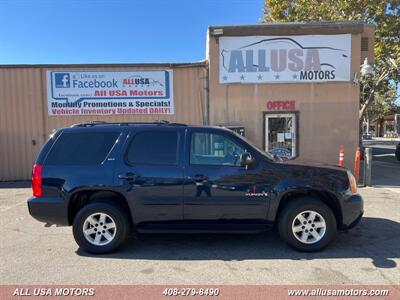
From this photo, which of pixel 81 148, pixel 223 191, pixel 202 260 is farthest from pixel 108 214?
pixel 223 191

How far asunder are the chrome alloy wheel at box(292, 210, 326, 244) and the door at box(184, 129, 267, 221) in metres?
0.51

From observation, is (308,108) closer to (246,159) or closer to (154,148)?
(246,159)

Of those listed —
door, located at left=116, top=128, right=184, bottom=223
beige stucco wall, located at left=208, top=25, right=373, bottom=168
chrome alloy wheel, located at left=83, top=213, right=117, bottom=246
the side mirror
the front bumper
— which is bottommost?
chrome alloy wheel, located at left=83, top=213, right=117, bottom=246

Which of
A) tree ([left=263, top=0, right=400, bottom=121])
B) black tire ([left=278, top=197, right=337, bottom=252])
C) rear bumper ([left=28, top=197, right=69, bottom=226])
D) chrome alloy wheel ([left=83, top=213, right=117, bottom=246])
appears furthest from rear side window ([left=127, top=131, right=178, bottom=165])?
tree ([left=263, top=0, right=400, bottom=121])

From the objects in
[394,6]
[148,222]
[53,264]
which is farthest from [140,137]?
[394,6]

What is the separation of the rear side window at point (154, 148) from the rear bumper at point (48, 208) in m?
1.15

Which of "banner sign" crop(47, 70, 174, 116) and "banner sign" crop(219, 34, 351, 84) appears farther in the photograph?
"banner sign" crop(47, 70, 174, 116)

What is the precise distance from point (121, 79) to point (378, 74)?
17760 millimetres

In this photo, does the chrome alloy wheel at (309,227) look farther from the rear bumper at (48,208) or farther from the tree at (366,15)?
the tree at (366,15)

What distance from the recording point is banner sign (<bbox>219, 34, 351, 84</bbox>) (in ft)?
35.8

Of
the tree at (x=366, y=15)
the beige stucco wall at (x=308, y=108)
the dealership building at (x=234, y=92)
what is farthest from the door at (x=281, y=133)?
the tree at (x=366, y=15)

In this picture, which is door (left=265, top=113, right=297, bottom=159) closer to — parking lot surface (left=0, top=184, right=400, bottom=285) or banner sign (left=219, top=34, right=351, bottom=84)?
banner sign (left=219, top=34, right=351, bottom=84)

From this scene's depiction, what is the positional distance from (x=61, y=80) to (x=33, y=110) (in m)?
1.46

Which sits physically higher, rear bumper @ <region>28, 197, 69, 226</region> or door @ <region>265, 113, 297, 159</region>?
door @ <region>265, 113, 297, 159</region>
